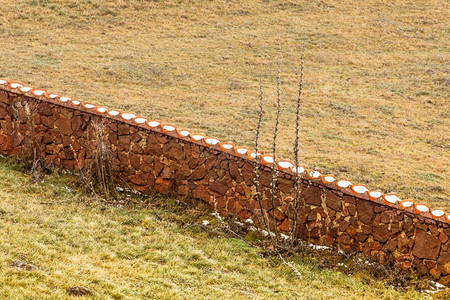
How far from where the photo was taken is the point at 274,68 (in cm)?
2184

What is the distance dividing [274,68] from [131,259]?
15785 millimetres

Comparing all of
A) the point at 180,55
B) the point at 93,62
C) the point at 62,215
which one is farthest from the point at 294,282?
the point at 180,55

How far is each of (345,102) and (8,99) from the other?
11304 mm

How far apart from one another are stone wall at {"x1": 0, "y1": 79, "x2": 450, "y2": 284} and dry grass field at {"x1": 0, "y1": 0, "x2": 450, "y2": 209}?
3.36 metres

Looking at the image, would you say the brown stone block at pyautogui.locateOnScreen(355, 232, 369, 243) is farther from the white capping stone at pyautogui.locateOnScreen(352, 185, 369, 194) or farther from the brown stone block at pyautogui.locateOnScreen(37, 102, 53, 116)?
the brown stone block at pyautogui.locateOnScreen(37, 102, 53, 116)

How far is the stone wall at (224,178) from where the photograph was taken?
7688 millimetres

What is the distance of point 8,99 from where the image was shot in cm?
1027

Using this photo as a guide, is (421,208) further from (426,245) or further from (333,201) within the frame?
(333,201)

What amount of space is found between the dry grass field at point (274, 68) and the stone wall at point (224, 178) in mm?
3362

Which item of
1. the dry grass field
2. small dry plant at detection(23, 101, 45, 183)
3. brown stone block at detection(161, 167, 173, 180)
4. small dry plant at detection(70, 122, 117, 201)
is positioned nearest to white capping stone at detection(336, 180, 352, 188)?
brown stone block at detection(161, 167, 173, 180)

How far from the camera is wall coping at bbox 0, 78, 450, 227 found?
7660 mm

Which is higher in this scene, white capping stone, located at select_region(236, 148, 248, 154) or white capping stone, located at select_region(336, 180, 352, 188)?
white capping stone, located at select_region(236, 148, 248, 154)

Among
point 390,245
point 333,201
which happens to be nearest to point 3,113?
point 333,201

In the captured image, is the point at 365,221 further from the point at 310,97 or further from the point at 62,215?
the point at 310,97
